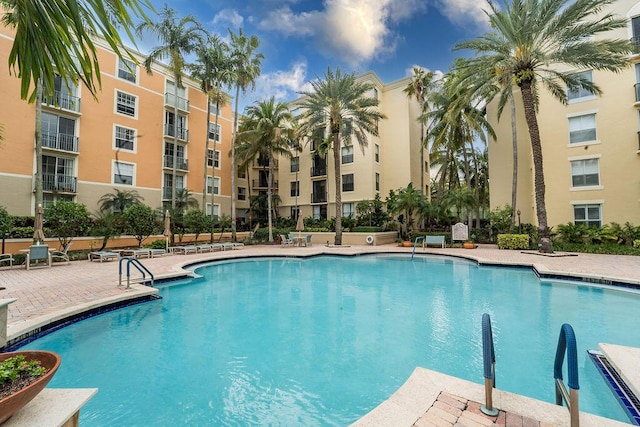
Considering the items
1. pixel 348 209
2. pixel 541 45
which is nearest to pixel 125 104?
pixel 348 209

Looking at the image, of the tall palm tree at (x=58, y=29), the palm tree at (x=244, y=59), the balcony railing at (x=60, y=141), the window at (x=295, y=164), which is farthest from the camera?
the window at (x=295, y=164)

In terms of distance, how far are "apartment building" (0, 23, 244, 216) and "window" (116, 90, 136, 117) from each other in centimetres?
7

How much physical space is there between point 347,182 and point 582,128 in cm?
1744

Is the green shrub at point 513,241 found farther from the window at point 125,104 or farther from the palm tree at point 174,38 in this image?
the window at point 125,104

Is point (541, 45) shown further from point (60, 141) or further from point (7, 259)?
point (60, 141)

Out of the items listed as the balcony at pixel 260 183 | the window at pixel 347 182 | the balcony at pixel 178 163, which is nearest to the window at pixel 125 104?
the balcony at pixel 178 163

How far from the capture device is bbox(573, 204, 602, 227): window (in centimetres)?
1775

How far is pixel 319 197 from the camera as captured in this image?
30.5 metres

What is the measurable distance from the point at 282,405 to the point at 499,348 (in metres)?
3.99

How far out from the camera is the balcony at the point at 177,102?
25.2 meters

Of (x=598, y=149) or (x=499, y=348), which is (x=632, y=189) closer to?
(x=598, y=149)

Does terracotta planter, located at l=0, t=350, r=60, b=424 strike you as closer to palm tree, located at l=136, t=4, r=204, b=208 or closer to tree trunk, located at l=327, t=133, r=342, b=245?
tree trunk, located at l=327, t=133, r=342, b=245

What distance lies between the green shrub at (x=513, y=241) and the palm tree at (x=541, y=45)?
1.88 metres

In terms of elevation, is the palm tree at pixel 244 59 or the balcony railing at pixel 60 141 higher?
the palm tree at pixel 244 59
